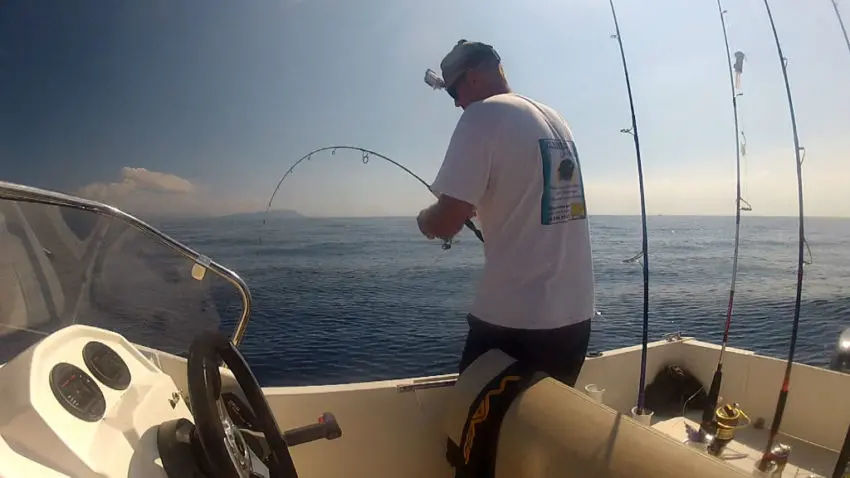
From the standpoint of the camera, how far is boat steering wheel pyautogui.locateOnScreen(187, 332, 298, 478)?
886 mm

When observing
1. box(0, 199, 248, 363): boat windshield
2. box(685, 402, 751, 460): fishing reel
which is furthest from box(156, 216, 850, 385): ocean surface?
box(685, 402, 751, 460): fishing reel

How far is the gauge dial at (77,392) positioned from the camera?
95 cm

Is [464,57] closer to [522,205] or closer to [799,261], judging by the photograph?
[522,205]

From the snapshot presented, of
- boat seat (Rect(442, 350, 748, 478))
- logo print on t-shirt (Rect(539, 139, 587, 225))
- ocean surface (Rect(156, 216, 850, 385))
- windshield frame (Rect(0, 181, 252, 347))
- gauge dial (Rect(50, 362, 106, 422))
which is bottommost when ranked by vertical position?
ocean surface (Rect(156, 216, 850, 385))

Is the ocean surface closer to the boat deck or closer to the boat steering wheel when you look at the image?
the boat deck

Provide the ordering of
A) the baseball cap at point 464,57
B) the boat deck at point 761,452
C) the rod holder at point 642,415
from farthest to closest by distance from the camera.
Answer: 1. the rod holder at point 642,415
2. the boat deck at point 761,452
3. the baseball cap at point 464,57

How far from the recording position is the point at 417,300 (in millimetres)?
10398

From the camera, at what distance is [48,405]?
0.89 metres

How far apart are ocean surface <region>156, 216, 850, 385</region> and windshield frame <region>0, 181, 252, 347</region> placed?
56 cm

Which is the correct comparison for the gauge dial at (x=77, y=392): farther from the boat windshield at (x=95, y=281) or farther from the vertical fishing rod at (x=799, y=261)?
the vertical fishing rod at (x=799, y=261)

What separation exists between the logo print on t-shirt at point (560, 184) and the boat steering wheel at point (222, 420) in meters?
0.91

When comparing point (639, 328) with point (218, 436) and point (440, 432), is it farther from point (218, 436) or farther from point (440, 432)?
point (218, 436)

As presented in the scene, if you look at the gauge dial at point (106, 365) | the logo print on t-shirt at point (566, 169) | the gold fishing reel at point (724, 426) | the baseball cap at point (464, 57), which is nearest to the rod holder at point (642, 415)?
the gold fishing reel at point (724, 426)

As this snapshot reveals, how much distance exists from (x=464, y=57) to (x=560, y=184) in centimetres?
51
